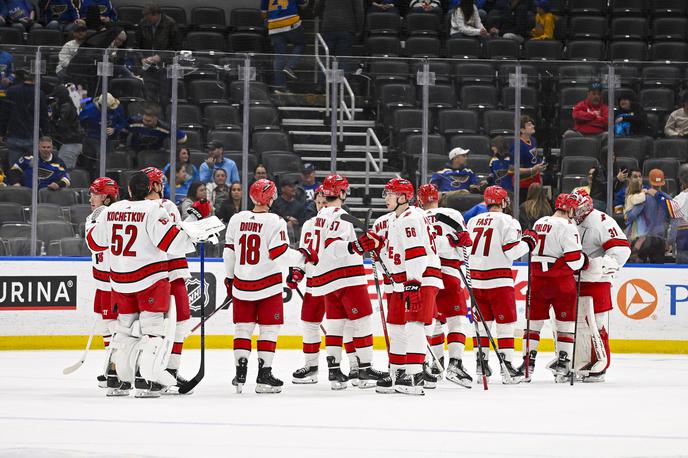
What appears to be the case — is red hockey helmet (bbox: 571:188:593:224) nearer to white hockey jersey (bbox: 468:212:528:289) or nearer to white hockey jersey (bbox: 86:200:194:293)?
white hockey jersey (bbox: 468:212:528:289)

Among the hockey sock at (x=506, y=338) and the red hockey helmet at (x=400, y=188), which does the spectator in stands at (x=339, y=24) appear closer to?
the hockey sock at (x=506, y=338)

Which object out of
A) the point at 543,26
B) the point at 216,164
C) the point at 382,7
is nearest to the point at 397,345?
the point at 216,164

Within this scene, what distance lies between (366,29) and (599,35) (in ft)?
10.3

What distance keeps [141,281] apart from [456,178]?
4779mm

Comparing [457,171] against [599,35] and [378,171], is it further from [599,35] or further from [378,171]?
[599,35]

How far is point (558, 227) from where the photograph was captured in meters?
8.84

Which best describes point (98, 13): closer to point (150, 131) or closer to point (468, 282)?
point (150, 131)

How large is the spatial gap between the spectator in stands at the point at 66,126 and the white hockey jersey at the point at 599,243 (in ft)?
16.4

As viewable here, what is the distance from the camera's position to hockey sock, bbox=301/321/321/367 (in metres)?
8.64

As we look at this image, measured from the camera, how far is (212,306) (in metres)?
11.4

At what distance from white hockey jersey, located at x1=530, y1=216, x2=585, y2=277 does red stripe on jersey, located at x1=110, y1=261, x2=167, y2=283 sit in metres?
3.03

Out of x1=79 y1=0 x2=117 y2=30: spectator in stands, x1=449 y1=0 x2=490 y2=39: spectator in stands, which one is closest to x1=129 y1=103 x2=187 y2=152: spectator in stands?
x1=79 y1=0 x2=117 y2=30: spectator in stands

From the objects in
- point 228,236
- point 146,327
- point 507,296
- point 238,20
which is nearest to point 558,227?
point 507,296

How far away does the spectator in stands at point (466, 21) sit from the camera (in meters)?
14.8
